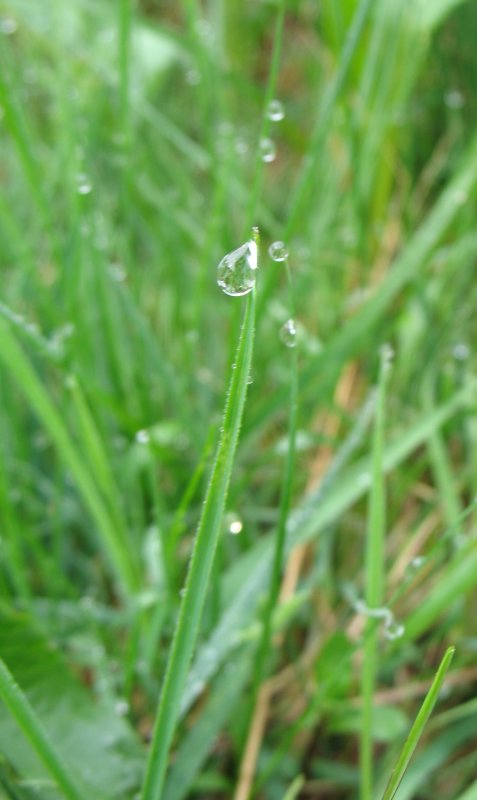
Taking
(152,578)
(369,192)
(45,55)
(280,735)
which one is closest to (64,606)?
(152,578)

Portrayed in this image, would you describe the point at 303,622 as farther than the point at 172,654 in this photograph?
Yes

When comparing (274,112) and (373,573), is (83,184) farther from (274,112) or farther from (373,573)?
(373,573)

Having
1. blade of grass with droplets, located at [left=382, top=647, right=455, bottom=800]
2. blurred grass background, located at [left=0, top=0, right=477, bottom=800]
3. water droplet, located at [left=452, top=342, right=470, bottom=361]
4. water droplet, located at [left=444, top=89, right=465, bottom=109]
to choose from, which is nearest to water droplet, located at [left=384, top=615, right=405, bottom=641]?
blurred grass background, located at [left=0, top=0, right=477, bottom=800]

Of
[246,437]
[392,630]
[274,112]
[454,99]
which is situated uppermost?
[454,99]

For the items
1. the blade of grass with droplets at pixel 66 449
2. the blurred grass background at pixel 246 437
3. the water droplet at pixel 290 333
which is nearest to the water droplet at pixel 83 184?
the blurred grass background at pixel 246 437

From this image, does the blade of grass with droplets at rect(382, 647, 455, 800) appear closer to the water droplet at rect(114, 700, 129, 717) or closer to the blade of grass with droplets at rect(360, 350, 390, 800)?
the blade of grass with droplets at rect(360, 350, 390, 800)

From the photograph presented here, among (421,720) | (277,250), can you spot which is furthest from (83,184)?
(421,720)

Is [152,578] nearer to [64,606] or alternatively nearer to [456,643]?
[64,606]
